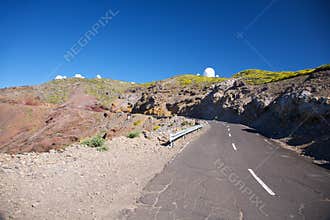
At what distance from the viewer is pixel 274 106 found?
2659 cm

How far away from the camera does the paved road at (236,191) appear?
4141 millimetres

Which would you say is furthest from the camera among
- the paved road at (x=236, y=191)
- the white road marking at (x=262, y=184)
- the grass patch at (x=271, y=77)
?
the grass patch at (x=271, y=77)

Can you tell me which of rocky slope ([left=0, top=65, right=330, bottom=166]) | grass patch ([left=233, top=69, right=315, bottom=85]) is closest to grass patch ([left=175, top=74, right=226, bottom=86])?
rocky slope ([left=0, top=65, right=330, bottom=166])

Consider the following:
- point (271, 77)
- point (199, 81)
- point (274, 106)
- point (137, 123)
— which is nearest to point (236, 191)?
point (274, 106)

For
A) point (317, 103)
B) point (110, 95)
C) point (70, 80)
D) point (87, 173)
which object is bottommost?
point (87, 173)

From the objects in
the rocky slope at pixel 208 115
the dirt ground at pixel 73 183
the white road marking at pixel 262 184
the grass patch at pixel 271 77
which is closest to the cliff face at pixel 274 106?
the rocky slope at pixel 208 115

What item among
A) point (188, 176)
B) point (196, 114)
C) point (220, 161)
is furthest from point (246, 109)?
point (188, 176)

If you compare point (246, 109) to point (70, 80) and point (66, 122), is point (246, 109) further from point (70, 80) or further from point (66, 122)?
point (70, 80)

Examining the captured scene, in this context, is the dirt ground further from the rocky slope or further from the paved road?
the rocky slope

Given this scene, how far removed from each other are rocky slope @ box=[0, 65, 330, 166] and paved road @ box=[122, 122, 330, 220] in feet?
14.2

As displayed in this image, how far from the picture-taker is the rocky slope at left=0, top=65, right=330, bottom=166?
51.8 feet

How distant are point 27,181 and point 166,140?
8.53 meters

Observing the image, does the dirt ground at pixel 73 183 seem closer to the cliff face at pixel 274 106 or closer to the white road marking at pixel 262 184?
the white road marking at pixel 262 184

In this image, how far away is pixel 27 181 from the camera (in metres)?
5.04
